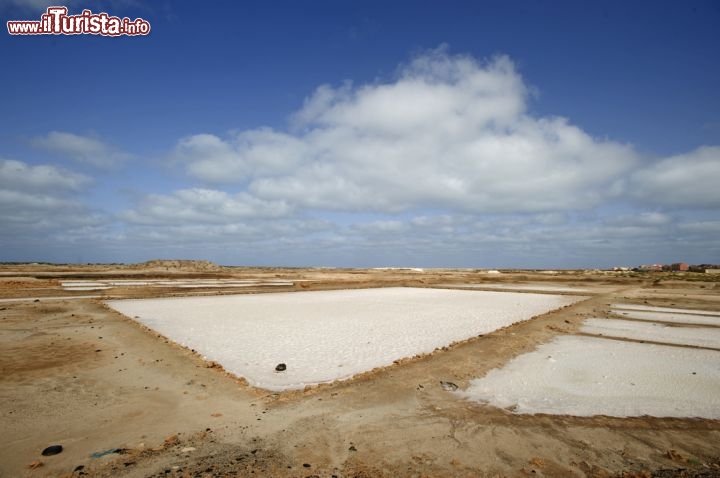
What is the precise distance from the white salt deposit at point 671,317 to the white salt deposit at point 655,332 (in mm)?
1745

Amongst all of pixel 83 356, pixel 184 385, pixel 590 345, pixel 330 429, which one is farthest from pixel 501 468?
pixel 83 356

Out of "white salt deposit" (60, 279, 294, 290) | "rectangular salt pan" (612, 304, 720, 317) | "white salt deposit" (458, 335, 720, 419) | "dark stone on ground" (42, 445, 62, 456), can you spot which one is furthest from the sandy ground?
"white salt deposit" (60, 279, 294, 290)

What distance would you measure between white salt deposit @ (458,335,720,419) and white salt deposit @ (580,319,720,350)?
70.4 inches

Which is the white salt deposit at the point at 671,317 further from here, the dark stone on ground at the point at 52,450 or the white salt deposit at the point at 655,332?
the dark stone on ground at the point at 52,450

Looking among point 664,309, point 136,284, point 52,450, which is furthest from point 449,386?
point 136,284

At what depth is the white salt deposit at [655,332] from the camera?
47.0 feet

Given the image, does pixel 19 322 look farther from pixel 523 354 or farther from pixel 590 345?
pixel 590 345

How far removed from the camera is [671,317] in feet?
67.4

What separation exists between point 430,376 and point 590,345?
744 cm

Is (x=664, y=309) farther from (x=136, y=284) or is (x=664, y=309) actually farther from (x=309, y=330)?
Answer: (x=136, y=284)

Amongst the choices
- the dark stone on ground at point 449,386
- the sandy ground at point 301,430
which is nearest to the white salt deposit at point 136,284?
the sandy ground at point 301,430

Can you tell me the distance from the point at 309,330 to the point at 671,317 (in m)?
19.5

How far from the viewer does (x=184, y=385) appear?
340 inches

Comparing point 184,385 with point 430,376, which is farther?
point 430,376
